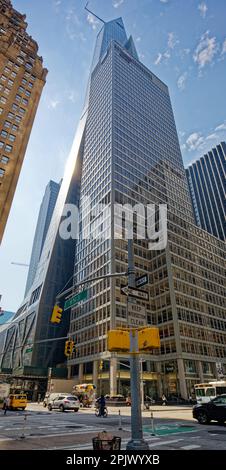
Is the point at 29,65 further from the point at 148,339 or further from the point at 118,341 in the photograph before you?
the point at 148,339

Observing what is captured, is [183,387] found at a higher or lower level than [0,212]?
lower

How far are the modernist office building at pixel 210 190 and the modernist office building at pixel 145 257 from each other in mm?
63279

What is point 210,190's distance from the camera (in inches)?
6639

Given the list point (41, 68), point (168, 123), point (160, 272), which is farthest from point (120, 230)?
point (168, 123)

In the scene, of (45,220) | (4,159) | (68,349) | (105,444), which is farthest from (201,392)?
(45,220)

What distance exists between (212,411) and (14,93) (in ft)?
197

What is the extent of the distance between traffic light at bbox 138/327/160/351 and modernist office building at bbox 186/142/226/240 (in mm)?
154177

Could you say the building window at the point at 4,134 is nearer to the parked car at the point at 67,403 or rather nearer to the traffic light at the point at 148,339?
the parked car at the point at 67,403

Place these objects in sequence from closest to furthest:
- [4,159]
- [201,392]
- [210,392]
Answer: [210,392], [201,392], [4,159]

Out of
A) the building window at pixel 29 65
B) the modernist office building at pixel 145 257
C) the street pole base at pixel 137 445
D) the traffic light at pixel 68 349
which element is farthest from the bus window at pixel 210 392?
the building window at pixel 29 65

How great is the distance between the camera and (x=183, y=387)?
5153cm

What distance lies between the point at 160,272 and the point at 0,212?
129ft

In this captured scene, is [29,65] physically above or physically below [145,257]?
above
